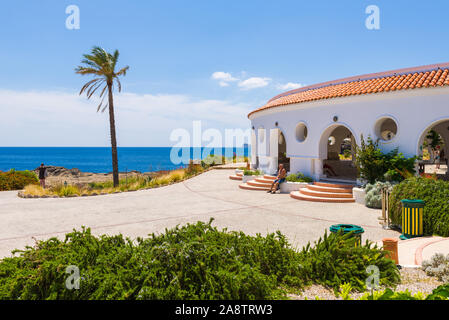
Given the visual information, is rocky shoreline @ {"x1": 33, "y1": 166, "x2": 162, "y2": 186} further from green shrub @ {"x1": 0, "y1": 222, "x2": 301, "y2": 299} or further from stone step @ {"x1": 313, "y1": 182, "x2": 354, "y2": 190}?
green shrub @ {"x1": 0, "y1": 222, "x2": 301, "y2": 299}

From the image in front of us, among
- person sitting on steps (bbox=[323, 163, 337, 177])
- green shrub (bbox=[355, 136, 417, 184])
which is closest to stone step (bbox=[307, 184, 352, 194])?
green shrub (bbox=[355, 136, 417, 184])

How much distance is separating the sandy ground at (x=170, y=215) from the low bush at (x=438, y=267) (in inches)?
118

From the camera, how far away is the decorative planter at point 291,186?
16.9 meters

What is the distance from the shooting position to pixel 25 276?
4.10 meters

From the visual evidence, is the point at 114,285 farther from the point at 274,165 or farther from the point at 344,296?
the point at 274,165

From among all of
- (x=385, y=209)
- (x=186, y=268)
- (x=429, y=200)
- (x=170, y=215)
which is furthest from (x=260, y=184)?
(x=186, y=268)

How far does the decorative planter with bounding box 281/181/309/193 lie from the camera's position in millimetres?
16872

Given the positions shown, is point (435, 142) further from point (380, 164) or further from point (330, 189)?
point (330, 189)

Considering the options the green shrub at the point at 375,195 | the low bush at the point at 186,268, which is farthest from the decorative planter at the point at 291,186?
the low bush at the point at 186,268

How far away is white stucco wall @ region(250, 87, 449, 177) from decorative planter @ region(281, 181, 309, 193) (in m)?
1.43

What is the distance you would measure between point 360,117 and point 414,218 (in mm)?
7925

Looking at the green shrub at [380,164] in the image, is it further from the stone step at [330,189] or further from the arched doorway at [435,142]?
the stone step at [330,189]

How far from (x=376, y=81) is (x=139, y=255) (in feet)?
52.3
